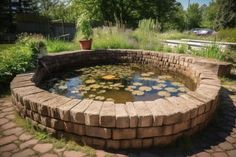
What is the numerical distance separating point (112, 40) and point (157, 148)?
17.7 ft

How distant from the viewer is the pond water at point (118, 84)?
354 centimetres

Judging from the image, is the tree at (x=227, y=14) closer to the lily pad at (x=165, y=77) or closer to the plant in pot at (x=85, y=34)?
the plant in pot at (x=85, y=34)

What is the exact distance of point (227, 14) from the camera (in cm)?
2248

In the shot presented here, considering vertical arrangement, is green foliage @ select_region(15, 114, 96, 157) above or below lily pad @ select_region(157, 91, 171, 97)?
below

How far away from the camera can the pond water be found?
3.54m

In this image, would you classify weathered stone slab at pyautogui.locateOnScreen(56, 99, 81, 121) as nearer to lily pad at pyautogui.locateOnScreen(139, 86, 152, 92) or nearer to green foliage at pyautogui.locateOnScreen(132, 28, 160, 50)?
lily pad at pyautogui.locateOnScreen(139, 86, 152, 92)

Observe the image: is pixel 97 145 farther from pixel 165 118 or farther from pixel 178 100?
pixel 178 100

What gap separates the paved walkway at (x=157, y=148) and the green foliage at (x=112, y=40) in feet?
15.3

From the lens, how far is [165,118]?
199 centimetres

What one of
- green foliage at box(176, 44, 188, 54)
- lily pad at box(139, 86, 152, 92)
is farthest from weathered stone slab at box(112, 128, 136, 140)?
green foliage at box(176, 44, 188, 54)

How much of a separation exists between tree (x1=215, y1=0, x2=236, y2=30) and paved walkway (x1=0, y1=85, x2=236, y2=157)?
76.9 feet

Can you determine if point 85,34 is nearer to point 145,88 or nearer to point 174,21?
point 145,88

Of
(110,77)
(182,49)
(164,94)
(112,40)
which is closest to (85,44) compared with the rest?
(112,40)

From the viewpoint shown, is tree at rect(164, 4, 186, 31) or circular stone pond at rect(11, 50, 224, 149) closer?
circular stone pond at rect(11, 50, 224, 149)
